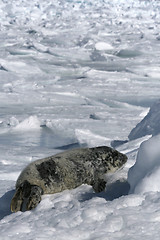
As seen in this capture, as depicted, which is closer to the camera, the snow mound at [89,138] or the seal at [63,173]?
the seal at [63,173]

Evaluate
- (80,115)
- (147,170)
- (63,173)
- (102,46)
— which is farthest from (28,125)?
(102,46)

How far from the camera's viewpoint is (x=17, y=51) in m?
11.5

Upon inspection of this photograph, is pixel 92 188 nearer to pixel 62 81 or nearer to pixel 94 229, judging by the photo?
pixel 94 229

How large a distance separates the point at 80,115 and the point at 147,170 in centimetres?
368

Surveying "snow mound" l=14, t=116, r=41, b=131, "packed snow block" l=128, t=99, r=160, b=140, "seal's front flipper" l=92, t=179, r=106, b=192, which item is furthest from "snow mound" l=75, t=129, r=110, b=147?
"seal's front flipper" l=92, t=179, r=106, b=192

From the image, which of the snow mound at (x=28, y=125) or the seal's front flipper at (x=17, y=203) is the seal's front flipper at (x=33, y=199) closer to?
the seal's front flipper at (x=17, y=203)

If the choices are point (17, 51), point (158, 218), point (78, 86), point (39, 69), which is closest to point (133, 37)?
point (17, 51)

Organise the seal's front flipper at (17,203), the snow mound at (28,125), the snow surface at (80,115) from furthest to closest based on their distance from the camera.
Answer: the snow mound at (28,125)
the seal's front flipper at (17,203)
the snow surface at (80,115)

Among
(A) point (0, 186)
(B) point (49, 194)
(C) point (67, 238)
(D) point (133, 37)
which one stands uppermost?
(C) point (67, 238)

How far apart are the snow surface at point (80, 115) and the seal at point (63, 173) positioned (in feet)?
0.25

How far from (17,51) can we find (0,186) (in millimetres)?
8924

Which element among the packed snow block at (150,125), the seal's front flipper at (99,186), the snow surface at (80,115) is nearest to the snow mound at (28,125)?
the snow surface at (80,115)

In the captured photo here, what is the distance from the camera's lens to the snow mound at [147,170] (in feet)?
6.84

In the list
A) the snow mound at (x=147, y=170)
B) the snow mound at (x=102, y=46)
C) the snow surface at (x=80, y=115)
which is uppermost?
the snow mound at (x=147, y=170)
